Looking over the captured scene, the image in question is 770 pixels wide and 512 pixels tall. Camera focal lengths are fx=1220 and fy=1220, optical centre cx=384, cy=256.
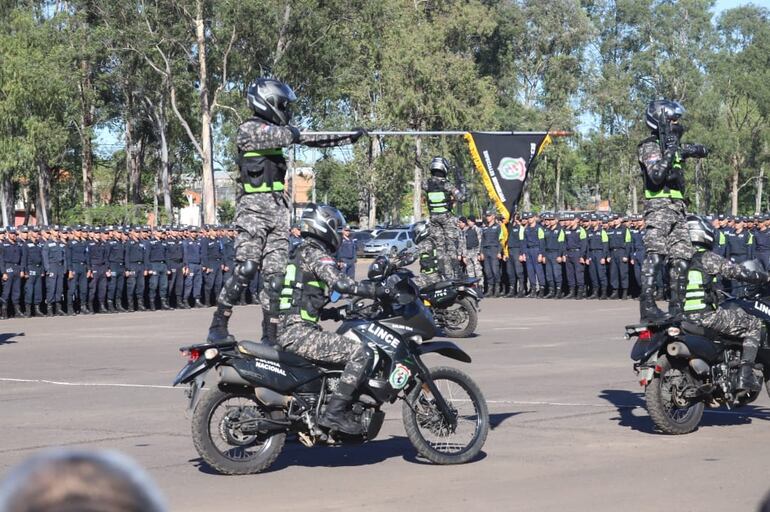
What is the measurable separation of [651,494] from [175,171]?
76.5 m

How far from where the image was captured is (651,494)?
687cm

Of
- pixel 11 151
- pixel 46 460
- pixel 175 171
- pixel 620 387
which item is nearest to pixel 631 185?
pixel 175 171

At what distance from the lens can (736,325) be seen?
9242 mm

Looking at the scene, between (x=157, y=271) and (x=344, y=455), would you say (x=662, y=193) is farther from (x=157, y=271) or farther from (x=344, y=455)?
(x=157, y=271)

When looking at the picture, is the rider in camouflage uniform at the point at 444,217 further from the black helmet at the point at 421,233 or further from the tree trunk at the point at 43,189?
the tree trunk at the point at 43,189

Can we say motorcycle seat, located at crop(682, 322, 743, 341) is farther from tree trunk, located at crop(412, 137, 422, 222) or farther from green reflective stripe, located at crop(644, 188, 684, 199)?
tree trunk, located at crop(412, 137, 422, 222)

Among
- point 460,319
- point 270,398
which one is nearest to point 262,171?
point 270,398

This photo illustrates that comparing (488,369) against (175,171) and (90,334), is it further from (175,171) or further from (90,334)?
(175,171)

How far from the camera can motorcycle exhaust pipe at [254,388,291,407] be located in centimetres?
748

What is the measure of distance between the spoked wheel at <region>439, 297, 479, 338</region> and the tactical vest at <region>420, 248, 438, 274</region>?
927 mm

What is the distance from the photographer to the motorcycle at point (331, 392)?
7492 millimetres

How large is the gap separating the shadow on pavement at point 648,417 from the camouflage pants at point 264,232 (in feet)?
9.91

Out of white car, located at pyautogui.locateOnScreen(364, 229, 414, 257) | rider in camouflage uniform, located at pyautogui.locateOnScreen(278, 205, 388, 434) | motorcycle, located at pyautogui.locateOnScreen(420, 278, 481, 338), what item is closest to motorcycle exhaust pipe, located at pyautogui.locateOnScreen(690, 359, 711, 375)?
rider in camouflage uniform, located at pyautogui.locateOnScreen(278, 205, 388, 434)

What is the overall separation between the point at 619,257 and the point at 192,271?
29.3 ft
